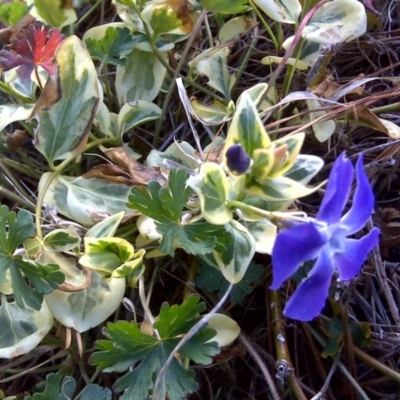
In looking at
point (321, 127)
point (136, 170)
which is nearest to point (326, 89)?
point (321, 127)

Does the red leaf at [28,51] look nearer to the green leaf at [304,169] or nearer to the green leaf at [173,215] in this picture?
the green leaf at [173,215]

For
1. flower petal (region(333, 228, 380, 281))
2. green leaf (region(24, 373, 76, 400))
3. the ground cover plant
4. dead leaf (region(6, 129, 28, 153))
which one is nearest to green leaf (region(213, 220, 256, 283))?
the ground cover plant

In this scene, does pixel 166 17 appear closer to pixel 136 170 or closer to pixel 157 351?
pixel 136 170

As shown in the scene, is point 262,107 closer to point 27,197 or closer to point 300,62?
point 300,62

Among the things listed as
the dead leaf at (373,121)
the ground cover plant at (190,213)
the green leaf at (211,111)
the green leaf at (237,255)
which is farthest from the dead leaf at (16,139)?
the dead leaf at (373,121)

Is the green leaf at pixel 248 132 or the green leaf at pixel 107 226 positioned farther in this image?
the green leaf at pixel 107 226

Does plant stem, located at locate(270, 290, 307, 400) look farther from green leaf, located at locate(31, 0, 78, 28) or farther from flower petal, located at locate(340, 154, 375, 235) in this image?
green leaf, located at locate(31, 0, 78, 28)

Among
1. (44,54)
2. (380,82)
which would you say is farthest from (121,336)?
(380,82)
